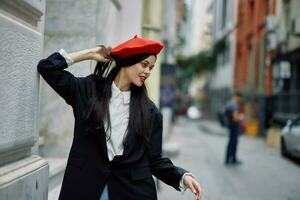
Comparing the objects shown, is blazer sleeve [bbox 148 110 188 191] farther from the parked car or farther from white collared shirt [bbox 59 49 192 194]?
the parked car

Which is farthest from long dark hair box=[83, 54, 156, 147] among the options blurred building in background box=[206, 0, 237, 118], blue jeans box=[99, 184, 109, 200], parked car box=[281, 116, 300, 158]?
blurred building in background box=[206, 0, 237, 118]

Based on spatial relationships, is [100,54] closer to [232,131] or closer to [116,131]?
[116,131]

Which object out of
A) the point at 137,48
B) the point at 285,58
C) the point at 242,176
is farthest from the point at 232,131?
the point at 137,48

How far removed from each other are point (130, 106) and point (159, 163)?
36 cm

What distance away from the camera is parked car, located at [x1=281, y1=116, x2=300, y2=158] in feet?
45.0

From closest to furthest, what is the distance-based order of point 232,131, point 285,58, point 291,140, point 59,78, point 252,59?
point 59,78 < point 232,131 < point 291,140 < point 285,58 < point 252,59

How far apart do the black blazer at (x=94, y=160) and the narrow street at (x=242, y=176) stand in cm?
472

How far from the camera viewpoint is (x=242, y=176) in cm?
1081

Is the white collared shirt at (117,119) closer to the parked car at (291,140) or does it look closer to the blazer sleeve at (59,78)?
the blazer sleeve at (59,78)

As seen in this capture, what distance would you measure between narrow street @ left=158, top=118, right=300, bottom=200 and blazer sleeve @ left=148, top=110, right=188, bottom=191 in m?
4.57

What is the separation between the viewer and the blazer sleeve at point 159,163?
2.92 meters

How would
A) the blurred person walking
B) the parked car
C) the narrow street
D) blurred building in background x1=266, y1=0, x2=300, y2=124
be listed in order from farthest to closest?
blurred building in background x1=266, y1=0, x2=300, y2=124
the parked car
the blurred person walking
the narrow street

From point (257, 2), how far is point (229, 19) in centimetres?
1325

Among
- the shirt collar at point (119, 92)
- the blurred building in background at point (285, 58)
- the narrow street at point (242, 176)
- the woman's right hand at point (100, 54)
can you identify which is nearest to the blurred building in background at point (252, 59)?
the blurred building in background at point (285, 58)
